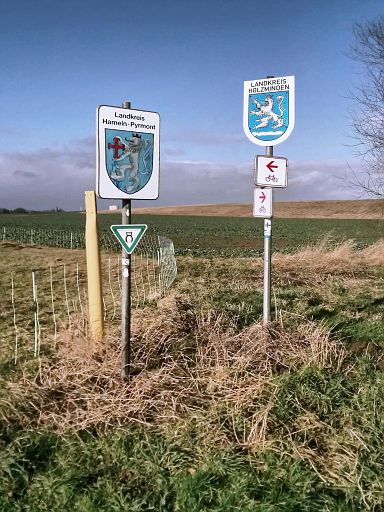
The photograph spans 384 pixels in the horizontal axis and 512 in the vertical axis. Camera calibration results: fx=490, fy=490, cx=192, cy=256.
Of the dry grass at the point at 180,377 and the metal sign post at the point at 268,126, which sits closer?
the dry grass at the point at 180,377

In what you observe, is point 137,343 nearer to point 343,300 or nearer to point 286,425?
point 286,425

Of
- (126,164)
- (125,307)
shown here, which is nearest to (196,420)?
(125,307)

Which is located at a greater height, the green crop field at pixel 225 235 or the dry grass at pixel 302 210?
the dry grass at pixel 302 210

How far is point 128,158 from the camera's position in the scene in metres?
4.13

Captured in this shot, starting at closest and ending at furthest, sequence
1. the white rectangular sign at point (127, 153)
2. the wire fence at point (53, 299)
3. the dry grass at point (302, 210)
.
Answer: the white rectangular sign at point (127, 153)
the wire fence at point (53, 299)
the dry grass at point (302, 210)

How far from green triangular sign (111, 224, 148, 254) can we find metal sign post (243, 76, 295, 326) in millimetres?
1669

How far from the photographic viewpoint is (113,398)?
12.3 ft

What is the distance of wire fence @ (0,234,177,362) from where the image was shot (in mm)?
5539

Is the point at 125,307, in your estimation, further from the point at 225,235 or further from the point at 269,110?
the point at 225,235

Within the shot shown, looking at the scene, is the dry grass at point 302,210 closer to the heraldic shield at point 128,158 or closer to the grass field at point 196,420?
the grass field at point 196,420

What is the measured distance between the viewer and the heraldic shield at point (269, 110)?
17.2ft

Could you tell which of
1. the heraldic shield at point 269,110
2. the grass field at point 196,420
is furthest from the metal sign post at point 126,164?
the heraldic shield at point 269,110

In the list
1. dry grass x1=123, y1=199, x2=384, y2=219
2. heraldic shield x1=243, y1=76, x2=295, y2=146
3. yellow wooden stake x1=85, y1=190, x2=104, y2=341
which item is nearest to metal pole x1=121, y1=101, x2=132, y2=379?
yellow wooden stake x1=85, y1=190, x2=104, y2=341

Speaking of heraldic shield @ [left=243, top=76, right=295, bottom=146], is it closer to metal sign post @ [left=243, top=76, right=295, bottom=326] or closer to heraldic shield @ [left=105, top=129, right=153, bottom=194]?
metal sign post @ [left=243, top=76, right=295, bottom=326]
